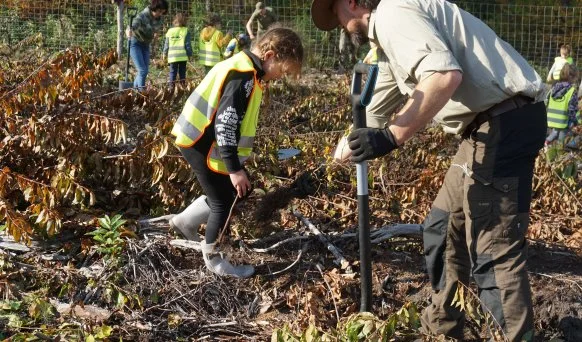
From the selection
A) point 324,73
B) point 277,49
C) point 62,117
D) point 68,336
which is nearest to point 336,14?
point 277,49

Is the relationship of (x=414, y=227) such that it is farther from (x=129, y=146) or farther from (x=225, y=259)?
(x=129, y=146)

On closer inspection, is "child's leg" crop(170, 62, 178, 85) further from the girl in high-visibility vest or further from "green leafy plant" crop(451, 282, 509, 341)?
"green leafy plant" crop(451, 282, 509, 341)

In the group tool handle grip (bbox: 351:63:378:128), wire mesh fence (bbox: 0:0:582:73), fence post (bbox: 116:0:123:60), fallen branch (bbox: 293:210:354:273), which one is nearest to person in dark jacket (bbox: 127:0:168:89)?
fence post (bbox: 116:0:123:60)

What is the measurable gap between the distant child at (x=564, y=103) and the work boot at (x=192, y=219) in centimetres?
656

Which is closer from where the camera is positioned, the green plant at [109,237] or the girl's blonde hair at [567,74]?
the green plant at [109,237]

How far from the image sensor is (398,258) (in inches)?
184

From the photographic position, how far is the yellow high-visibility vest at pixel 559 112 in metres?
9.77

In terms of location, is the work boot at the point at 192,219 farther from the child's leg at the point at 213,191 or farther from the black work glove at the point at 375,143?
the black work glove at the point at 375,143

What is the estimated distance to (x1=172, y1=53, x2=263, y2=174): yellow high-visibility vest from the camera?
13.7ft

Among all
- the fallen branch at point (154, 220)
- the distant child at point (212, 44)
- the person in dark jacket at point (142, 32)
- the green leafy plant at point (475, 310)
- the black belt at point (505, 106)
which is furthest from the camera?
the distant child at point (212, 44)

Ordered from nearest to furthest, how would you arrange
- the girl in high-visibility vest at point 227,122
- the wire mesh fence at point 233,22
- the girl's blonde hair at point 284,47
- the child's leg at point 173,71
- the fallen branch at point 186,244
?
Answer: the girl in high-visibility vest at point 227,122
the girl's blonde hair at point 284,47
the fallen branch at point 186,244
the child's leg at point 173,71
the wire mesh fence at point 233,22

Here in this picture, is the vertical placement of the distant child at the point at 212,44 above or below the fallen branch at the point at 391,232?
above

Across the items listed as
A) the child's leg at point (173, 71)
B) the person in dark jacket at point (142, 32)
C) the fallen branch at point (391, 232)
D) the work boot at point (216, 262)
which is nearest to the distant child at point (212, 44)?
the child's leg at point (173, 71)

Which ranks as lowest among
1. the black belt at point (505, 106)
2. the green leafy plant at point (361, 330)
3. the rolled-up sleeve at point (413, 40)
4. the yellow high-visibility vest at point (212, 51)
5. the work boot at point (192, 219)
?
the green leafy plant at point (361, 330)
